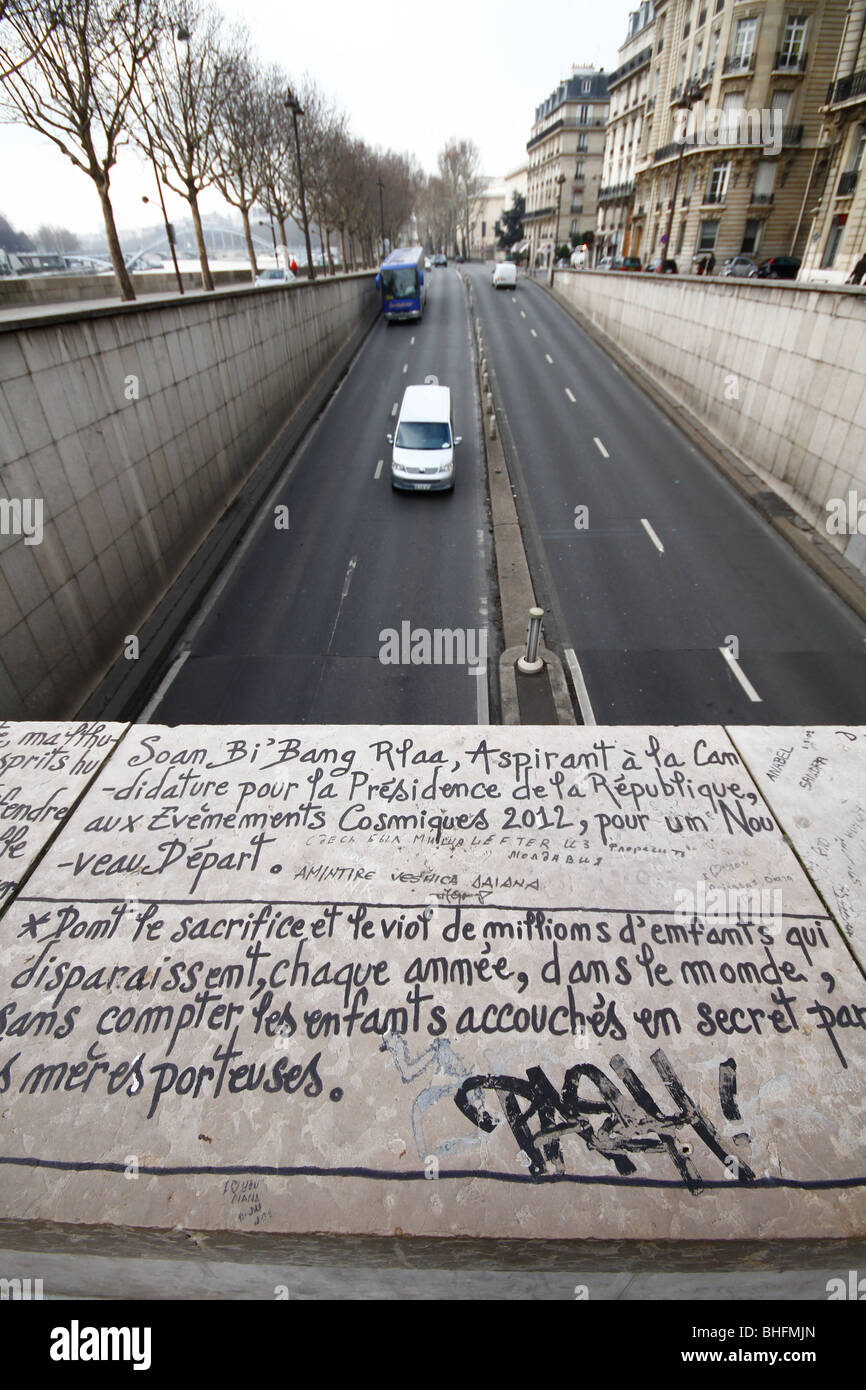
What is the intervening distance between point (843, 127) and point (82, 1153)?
49366 mm

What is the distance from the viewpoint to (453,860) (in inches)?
166

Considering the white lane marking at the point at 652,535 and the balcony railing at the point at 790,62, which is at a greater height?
the balcony railing at the point at 790,62

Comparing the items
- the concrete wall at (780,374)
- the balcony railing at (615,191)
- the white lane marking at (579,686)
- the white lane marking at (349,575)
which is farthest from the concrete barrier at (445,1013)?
the balcony railing at (615,191)

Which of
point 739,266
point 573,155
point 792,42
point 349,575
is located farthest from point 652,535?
point 573,155

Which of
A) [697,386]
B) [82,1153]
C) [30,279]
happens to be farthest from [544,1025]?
[30,279]

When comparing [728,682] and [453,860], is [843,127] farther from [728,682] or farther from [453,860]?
[453,860]

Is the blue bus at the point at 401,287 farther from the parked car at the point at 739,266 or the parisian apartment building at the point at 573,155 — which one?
the parisian apartment building at the point at 573,155

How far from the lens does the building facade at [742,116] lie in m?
39.7

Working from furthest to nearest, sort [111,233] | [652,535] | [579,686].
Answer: [111,233], [652,535], [579,686]

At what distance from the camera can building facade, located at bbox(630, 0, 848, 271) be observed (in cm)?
3966

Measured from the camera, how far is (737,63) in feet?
135

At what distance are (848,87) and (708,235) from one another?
1474cm

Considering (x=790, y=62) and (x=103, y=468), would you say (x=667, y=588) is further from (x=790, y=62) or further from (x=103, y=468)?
(x=790, y=62)

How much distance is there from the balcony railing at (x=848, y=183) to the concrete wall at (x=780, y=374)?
15681 millimetres
